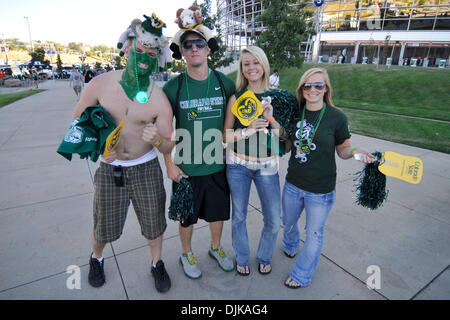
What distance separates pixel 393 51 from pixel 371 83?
83.1 feet

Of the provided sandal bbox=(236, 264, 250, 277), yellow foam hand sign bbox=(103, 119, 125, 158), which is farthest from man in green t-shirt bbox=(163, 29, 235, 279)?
yellow foam hand sign bbox=(103, 119, 125, 158)

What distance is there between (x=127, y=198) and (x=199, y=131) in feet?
2.86

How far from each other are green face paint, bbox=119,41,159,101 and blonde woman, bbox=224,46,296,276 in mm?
730

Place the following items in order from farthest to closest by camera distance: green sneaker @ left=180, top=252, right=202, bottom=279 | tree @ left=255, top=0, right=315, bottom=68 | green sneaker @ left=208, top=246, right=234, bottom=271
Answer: tree @ left=255, top=0, right=315, bottom=68 → green sneaker @ left=208, top=246, right=234, bottom=271 → green sneaker @ left=180, top=252, right=202, bottom=279

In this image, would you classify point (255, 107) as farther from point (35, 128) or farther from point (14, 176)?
point (35, 128)

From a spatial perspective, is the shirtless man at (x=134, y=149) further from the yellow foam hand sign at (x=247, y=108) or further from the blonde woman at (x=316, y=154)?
the blonde woman at (x=316, y=154)

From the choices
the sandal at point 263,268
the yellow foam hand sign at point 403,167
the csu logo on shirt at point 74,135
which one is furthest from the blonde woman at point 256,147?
the csu logo on shirt at point 74,135

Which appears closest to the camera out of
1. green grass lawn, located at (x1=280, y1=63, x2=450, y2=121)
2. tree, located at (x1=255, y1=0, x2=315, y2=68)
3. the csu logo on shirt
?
the csu logo on shirt

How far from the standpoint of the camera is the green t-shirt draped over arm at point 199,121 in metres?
2.21

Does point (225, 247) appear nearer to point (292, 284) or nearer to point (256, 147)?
point (292, 284)

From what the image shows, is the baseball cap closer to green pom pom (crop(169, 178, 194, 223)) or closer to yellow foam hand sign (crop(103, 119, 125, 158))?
yellow foam hand sign (crop(103, 119, 125, 158))

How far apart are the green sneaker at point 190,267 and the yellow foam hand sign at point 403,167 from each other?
189 centimetres

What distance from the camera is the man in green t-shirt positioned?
2201 mm
